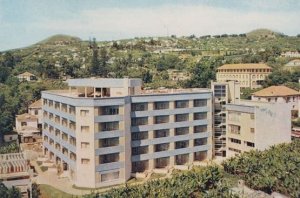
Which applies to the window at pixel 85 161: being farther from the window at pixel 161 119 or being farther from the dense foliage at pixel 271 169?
the dense foliage at pixel 271 169

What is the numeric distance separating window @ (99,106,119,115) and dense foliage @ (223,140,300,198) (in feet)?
50.6

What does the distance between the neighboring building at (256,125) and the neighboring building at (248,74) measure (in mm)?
61347

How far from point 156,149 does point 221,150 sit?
12.9 m

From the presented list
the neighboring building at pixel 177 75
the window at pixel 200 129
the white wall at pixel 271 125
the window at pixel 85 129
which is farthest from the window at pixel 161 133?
the neighboring building at pixel 177 75

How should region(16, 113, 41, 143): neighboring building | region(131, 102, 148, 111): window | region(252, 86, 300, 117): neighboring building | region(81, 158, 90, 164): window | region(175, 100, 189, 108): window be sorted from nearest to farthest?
region(81, 158, 90, 164): window → region(131, 102, 148, 111): window → region(175, 100, 189, 108): window → region(16, 113, 41, 143): neighboring building → region(252, 86, 300, 117): neighboring building

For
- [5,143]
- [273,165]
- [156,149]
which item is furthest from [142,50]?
[273,165]

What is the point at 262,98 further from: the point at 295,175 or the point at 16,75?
the point at 16,75

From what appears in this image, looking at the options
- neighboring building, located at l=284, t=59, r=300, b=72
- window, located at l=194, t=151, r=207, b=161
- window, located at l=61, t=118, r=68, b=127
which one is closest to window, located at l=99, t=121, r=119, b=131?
window, located at l=61, t=118, r=68, b=127

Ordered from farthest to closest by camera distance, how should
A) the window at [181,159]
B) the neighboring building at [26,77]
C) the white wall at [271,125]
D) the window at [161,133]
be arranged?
the neighboring building at [26,77] → the window at [181,159] → the white wall at [271,125] → the window at [161,133]

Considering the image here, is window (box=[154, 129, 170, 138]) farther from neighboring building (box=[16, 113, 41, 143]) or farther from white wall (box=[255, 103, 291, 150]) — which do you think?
neighboring building (box=[16, 113, 41, 143])

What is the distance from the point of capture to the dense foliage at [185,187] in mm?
38812

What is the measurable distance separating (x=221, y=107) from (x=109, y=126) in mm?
21829

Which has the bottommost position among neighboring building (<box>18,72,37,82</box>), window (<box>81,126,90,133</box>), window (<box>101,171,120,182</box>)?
window (<box>101,171,120,182</box>)

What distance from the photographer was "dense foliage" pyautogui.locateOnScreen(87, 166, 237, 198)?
3881cm
